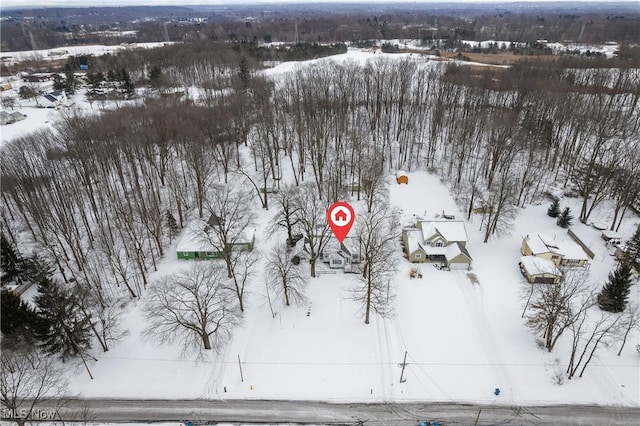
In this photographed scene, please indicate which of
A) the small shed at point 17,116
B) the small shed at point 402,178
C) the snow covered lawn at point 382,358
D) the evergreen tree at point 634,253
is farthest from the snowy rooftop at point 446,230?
the small shed at point 17,116

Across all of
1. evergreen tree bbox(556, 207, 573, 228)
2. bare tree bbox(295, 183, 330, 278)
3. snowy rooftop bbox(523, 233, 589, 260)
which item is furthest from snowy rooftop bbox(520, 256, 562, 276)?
bare tree bbox(295, 183, 330, 278)

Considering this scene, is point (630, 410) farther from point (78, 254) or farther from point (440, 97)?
point (440, 97)

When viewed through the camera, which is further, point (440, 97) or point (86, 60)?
point (86, 60)

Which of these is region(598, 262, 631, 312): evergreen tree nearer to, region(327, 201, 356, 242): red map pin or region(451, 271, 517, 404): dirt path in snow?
region(451, 271, 517, 404): dirt path in snow

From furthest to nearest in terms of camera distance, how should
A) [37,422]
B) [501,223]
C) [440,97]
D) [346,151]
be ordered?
[440,97]
[346,151]
[501,223]
[37,422]

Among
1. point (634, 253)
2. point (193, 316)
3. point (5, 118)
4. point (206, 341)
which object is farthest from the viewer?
point (5, 118)

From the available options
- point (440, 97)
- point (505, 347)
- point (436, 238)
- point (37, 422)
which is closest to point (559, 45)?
point (440, 97)

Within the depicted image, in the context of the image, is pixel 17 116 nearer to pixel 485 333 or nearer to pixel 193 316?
pixel 193 316

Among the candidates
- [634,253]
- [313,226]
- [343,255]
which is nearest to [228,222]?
[313,226]
